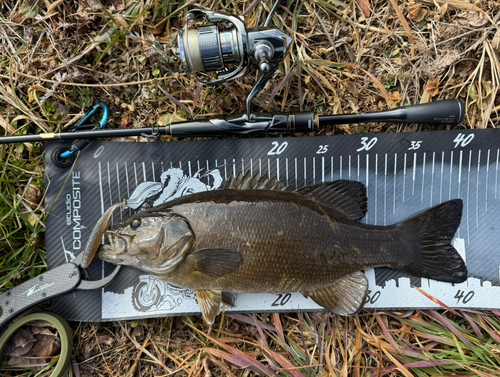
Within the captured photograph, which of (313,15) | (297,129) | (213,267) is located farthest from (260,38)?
(213,267)

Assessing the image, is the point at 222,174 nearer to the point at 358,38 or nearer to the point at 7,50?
the point at 358,38

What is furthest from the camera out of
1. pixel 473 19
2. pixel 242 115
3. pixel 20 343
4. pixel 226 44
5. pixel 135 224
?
pixel 473 19

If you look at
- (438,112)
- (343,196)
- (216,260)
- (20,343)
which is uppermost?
(438,112)

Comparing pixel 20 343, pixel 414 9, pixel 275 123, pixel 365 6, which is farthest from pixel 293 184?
pixel 20 343

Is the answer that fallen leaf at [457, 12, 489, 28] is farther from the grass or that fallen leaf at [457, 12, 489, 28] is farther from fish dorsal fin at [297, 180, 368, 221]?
fish dorsal fin at [297, 180, 368, 221]

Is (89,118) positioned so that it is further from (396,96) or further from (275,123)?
(396,96)

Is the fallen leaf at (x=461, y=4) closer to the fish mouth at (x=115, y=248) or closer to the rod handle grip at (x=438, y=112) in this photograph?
the rod handle grip at (x=438, y=112)
